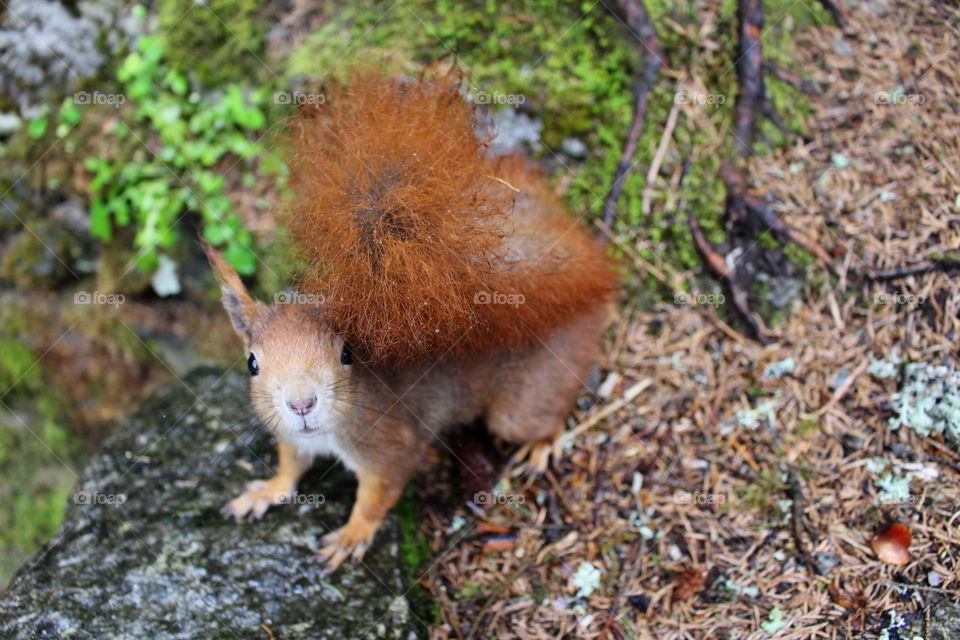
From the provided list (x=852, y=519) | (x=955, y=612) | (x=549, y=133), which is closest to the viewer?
(x=955, y=612)

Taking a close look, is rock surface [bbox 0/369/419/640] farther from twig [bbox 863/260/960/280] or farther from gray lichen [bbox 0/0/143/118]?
twig [bbox 863/260/960/280]

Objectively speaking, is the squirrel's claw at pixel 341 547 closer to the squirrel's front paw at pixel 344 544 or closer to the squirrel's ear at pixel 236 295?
the squirrel's front paw at pixel 344 544

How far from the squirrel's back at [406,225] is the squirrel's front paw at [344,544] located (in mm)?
920

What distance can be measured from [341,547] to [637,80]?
3.01m

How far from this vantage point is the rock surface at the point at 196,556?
113 inches

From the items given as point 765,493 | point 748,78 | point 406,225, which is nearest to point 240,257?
point 406,225

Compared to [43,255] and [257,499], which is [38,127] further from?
[257,499]

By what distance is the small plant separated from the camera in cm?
442

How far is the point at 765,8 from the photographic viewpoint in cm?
389

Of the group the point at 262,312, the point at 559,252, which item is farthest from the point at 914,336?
the point at 262,312

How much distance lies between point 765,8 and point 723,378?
6.76 feet

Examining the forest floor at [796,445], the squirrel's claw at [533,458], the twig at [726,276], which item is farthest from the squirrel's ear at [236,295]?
the twig at [726,276]

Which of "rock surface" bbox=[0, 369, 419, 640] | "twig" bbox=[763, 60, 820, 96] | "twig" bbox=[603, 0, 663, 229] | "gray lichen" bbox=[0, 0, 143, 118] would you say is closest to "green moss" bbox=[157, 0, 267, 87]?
"gray lichen" bbox=[0, 0, 143, 118]

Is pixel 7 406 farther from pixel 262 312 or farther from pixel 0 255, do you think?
pixel 262 312
